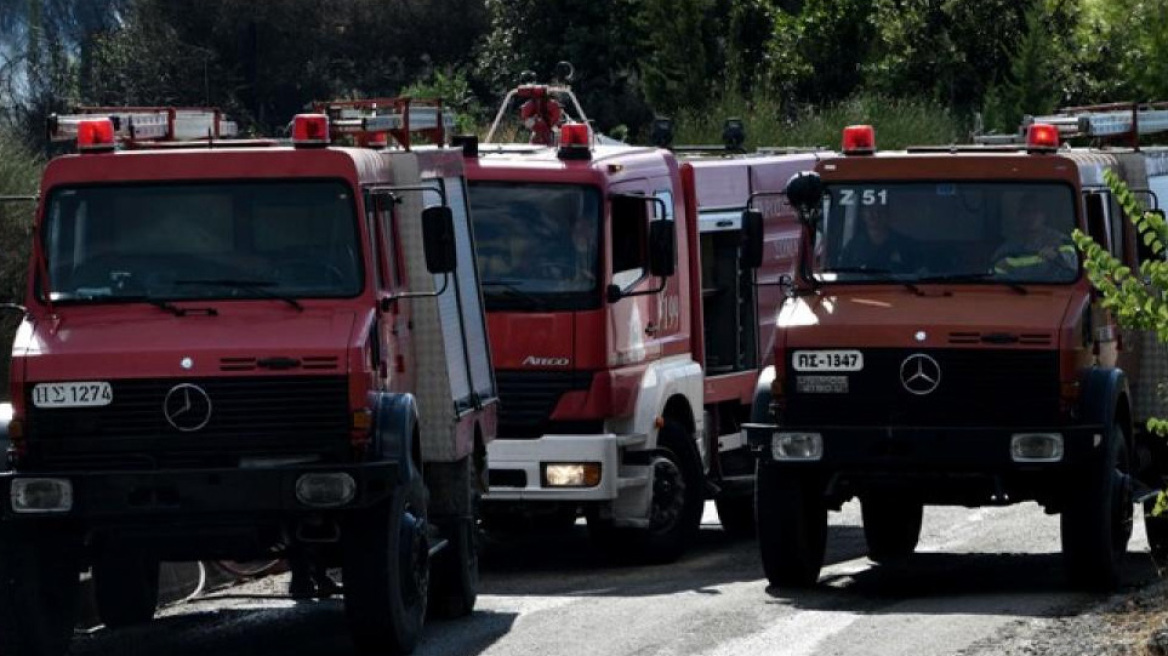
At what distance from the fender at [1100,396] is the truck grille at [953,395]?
178mm

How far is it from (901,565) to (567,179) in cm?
334

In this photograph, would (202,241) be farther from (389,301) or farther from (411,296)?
(411,296)

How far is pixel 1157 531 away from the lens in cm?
1599

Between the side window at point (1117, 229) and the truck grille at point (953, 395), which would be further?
the side window at point (1117, 229)

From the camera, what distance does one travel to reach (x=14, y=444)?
39.1 feet

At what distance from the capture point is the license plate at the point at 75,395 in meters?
11.8

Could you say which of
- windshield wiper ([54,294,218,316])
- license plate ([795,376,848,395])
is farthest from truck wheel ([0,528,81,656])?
license plate ([795,376,848,395])

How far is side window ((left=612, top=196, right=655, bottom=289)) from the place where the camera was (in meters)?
16.7

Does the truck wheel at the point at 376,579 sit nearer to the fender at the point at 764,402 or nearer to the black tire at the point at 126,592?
the black tire at the point at 126,592

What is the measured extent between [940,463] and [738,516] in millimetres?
5175

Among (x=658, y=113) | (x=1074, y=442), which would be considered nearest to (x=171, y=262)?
(x=1074, y=442)

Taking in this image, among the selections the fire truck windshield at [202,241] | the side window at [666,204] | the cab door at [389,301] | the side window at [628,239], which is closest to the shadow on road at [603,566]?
the side window at [628,239]

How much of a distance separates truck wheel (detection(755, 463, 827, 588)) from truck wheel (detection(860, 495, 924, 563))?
4.92ft

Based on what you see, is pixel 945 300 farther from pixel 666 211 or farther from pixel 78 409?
pixel 78 409
